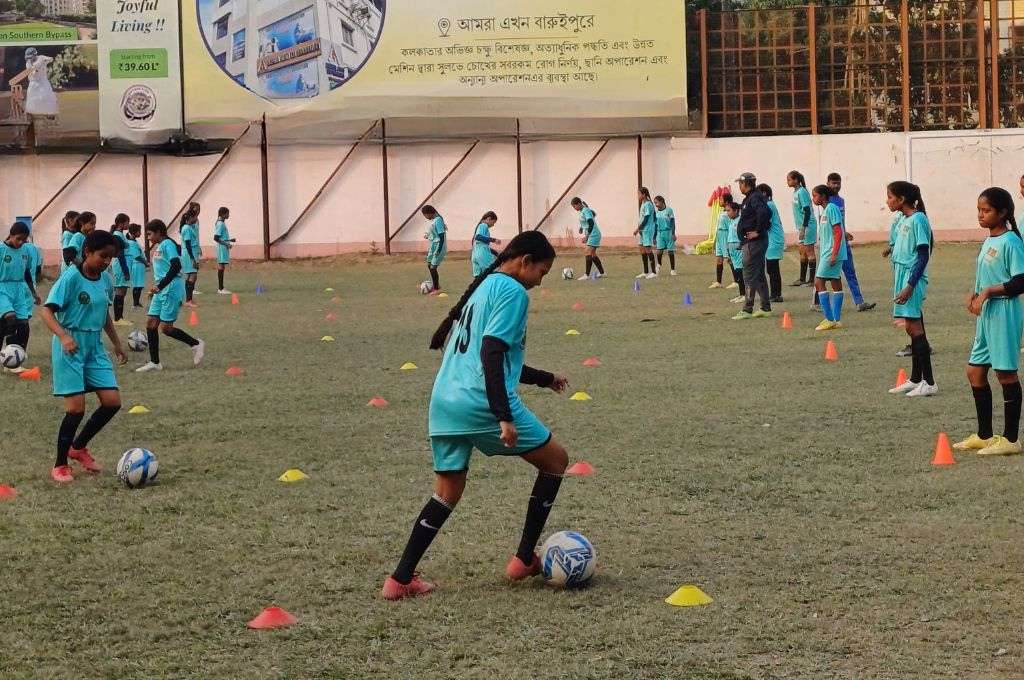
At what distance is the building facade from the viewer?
39.5m

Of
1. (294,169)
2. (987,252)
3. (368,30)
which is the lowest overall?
(987,252)

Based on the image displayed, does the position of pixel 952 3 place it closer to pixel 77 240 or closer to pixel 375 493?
pixel 77 240

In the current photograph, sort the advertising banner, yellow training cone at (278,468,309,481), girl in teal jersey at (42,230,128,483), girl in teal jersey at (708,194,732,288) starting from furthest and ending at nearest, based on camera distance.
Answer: the advertising banner < girl in teal jersey at (708,194,732,288) < girl in teal jersey at (42,230,128,483) < yellow training cone at (278,468,309,481)

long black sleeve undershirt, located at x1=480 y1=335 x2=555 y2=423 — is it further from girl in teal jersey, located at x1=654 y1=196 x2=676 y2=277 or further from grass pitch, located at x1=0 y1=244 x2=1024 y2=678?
girl in teal jersey, located at x1=654 y1=196 x2=676 y2=277

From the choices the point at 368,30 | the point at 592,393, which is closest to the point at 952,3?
the point at 368,30

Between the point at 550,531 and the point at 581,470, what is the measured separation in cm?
172

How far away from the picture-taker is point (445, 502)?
20.5 ft

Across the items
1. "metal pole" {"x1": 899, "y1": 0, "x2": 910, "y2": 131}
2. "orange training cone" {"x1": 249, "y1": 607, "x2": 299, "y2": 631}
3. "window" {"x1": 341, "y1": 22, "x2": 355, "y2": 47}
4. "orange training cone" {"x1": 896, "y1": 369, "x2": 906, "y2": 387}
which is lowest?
"orange training cone" {"x1": 249, "y1": 607, "x2": 299, "y2": 631}

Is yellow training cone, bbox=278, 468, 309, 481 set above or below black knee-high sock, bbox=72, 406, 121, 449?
below

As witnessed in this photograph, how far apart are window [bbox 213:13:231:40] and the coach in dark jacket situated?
78.4 ft

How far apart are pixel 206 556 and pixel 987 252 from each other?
5.36 meters

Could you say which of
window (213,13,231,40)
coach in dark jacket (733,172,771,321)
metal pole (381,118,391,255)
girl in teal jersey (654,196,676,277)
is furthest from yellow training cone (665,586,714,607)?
window (213,13,231,40)

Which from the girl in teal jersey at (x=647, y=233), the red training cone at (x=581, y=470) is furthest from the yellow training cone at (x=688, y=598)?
the girl in teal jersey at (x=647, y=233)

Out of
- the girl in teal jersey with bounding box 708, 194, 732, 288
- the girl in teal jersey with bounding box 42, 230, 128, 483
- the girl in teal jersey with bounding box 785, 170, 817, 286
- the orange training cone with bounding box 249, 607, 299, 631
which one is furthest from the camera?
the girl in teal jersey with bounding box 708, 194, 732, 288
